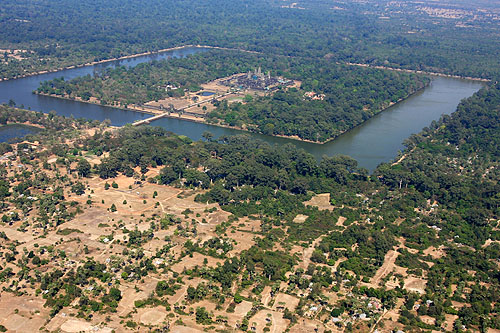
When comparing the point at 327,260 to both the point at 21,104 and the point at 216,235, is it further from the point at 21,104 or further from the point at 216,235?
the point at 21,104

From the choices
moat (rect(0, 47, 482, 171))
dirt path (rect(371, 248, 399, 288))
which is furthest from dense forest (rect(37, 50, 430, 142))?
dirt path (rect(371, 248, 399, 288))

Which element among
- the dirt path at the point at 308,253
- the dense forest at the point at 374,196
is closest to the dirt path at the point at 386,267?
the dense forest at the point at 374,196

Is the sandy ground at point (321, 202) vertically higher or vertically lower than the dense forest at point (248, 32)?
lower

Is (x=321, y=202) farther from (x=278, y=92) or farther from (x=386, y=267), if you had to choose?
(x=278, y=92)

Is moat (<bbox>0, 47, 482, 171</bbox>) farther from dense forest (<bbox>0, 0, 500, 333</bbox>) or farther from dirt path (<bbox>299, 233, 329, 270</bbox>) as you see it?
dirt path (<bbox>299, 233, 329, 270</bbox>)

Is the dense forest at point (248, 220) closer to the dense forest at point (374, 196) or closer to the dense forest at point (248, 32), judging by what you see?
the dense forest at point (374, 196)

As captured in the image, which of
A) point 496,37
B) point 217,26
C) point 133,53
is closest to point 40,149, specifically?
point 133,53
